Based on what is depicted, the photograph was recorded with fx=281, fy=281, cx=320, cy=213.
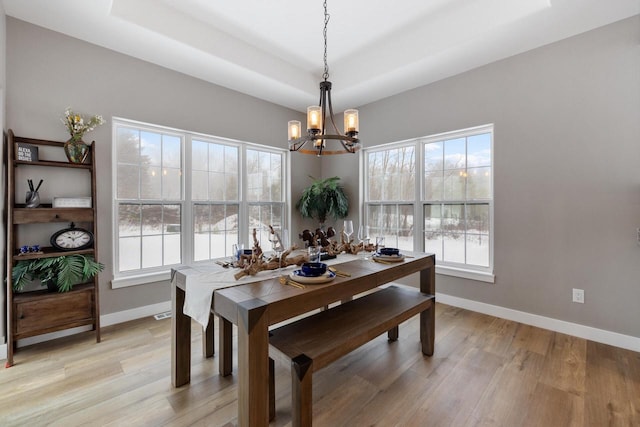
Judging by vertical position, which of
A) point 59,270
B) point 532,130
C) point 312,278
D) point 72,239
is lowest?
point 59,270

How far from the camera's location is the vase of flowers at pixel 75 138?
2518 mm

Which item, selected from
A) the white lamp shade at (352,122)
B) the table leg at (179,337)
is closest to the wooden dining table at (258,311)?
the table leg at (179,337)

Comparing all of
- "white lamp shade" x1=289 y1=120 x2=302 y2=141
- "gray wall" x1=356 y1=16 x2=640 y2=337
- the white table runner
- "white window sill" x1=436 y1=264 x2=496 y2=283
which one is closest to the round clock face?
the white table runner

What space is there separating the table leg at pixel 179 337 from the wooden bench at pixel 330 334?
2.20ft

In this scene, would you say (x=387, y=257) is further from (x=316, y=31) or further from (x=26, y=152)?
(x=26, y=152)

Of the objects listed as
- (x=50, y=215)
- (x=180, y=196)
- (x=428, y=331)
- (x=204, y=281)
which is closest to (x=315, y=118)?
(x=204, y=281)

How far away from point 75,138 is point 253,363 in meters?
2.64

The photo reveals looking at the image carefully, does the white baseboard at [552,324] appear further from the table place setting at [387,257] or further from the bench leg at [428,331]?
the table place setting at [387,257]

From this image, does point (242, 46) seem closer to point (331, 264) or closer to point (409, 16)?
point (409, 16)

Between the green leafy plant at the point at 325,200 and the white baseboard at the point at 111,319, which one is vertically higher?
the green leafy plant at the point at 325,200

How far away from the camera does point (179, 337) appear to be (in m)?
1.91

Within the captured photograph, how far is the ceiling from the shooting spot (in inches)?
94.6

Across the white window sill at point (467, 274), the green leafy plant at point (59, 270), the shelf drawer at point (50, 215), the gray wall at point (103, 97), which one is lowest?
the white window sill at point (467, 274)

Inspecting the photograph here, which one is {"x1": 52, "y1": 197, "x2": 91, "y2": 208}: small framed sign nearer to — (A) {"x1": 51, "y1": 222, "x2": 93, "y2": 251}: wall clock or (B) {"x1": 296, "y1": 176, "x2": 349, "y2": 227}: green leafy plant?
(A) {"x1": 51, "y1": 222, "x2": 93, "y2": 251}: wall clock
